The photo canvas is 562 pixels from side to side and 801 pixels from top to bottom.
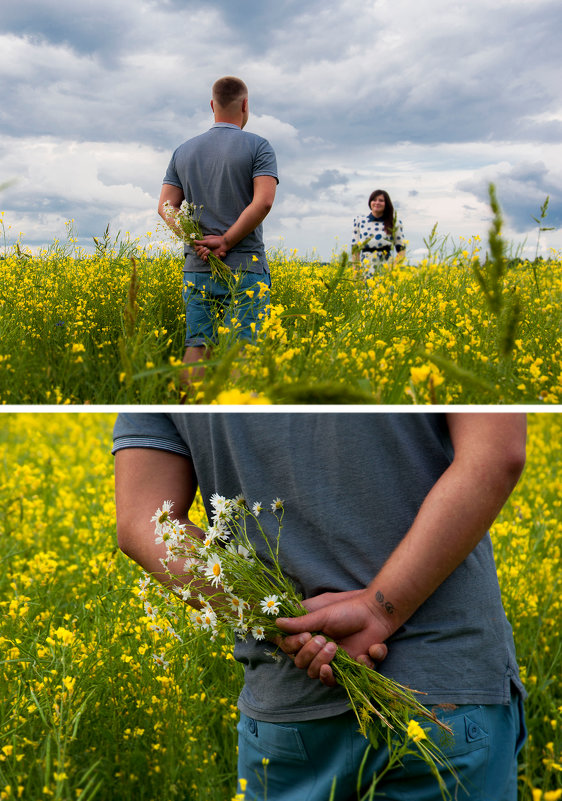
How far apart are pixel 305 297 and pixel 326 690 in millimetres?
1297

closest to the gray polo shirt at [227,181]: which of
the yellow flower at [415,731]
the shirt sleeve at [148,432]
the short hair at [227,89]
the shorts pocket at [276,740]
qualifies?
the short hair at [227,89]

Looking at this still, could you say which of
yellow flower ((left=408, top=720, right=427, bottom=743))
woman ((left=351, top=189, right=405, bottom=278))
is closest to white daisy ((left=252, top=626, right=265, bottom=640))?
yellow flower ((left=408, top=720, right=427, bottom=743))

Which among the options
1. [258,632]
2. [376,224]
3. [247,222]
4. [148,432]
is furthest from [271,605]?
[247,222]

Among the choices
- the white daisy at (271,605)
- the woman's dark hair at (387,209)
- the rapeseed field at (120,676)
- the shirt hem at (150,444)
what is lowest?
the rapeseed field at (120,676)

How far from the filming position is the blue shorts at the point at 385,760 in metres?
1.52

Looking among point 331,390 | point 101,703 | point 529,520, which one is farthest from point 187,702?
point 529,520

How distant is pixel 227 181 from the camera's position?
2244mm

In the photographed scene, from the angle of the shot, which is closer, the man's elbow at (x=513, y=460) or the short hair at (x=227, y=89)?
the man's elbow at (x=513, y=460)

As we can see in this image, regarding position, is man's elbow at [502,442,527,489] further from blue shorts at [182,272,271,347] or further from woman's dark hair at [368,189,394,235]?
blue shorts at [182,272,271,347]

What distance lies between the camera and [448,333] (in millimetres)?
1913

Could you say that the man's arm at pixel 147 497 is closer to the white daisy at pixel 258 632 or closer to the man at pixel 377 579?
the man at pixel 377 579

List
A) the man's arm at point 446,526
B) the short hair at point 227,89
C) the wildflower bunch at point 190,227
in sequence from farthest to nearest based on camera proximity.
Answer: the wildflower bunch at point 190,227, the short hair at point 227,89, the man's arm at point 446,526

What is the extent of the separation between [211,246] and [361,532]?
105cm

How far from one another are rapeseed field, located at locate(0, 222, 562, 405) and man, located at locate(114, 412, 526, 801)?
0.16 m
